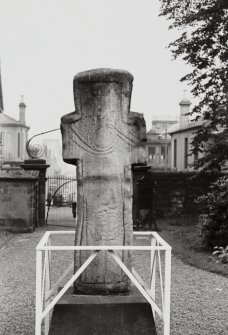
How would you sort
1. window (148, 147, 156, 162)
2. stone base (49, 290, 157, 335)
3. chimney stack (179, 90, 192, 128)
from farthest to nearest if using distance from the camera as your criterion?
window (148, 147, 156, 162) < chimney stack (179, 90, 192, 128) < stone base (49, 290, 157, 335)

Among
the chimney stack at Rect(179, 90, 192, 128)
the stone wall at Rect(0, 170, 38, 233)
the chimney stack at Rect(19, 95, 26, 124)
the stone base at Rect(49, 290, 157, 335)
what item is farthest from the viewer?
the chimney stack at Rect(19, 95, 26, 124)

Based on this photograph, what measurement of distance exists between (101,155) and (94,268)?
110 cm

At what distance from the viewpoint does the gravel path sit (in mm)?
5637

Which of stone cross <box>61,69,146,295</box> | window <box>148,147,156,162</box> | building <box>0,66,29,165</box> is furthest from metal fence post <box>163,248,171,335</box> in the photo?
building <box>0,66,29,165</box>

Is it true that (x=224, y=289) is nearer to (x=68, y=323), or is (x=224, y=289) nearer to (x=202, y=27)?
(x=68, y=323)

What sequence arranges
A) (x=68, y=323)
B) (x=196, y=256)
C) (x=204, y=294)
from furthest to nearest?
(x=196, y=256) < (x=204, y=294) < (x=68, y=323)

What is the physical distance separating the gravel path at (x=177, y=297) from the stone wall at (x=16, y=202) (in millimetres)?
4211

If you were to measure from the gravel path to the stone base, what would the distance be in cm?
124

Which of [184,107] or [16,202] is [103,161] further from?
[184,107]

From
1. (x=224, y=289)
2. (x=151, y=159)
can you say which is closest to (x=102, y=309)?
(x=224, y=289)

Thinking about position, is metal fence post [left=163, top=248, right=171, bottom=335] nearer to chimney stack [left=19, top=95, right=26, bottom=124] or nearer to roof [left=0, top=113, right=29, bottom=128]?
roof [left=0, top=113, right=29, bottom=128]

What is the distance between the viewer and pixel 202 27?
47.9ft

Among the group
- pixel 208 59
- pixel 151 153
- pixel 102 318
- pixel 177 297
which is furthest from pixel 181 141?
pixel 102 318

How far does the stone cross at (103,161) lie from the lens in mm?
4680
